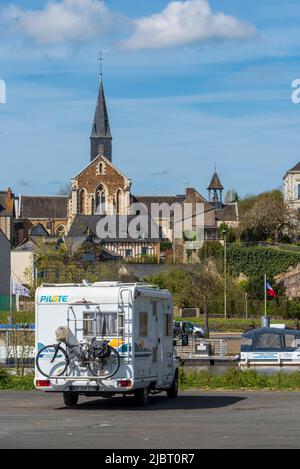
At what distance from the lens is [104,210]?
158750 millimetres

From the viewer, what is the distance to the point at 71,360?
2444 cm

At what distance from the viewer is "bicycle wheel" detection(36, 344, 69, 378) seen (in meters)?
24.4

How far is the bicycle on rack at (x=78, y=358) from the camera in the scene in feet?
79.1

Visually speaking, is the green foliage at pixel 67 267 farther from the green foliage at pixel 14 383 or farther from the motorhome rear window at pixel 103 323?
the motorhome rear window at pixel 103 323

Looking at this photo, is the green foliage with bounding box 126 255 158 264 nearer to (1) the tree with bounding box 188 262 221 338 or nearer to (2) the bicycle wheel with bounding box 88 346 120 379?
(1) the tree with bounding box 188 262 221 338

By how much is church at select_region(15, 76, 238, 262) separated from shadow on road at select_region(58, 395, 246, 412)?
10452cm

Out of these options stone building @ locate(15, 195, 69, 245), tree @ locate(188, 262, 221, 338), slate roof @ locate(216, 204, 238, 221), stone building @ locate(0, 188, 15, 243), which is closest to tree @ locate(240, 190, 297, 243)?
tree @ locate(188, 262, 221, 338)

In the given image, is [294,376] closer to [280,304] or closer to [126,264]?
[280,304]

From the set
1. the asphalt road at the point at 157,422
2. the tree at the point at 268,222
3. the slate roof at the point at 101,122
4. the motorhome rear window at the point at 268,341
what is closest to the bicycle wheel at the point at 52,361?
the asphalt road at the point at 157,422

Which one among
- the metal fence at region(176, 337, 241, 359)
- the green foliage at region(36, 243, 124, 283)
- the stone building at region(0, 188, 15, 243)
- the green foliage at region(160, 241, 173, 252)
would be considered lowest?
the metal fence at region(176, 337, 241, 359)
